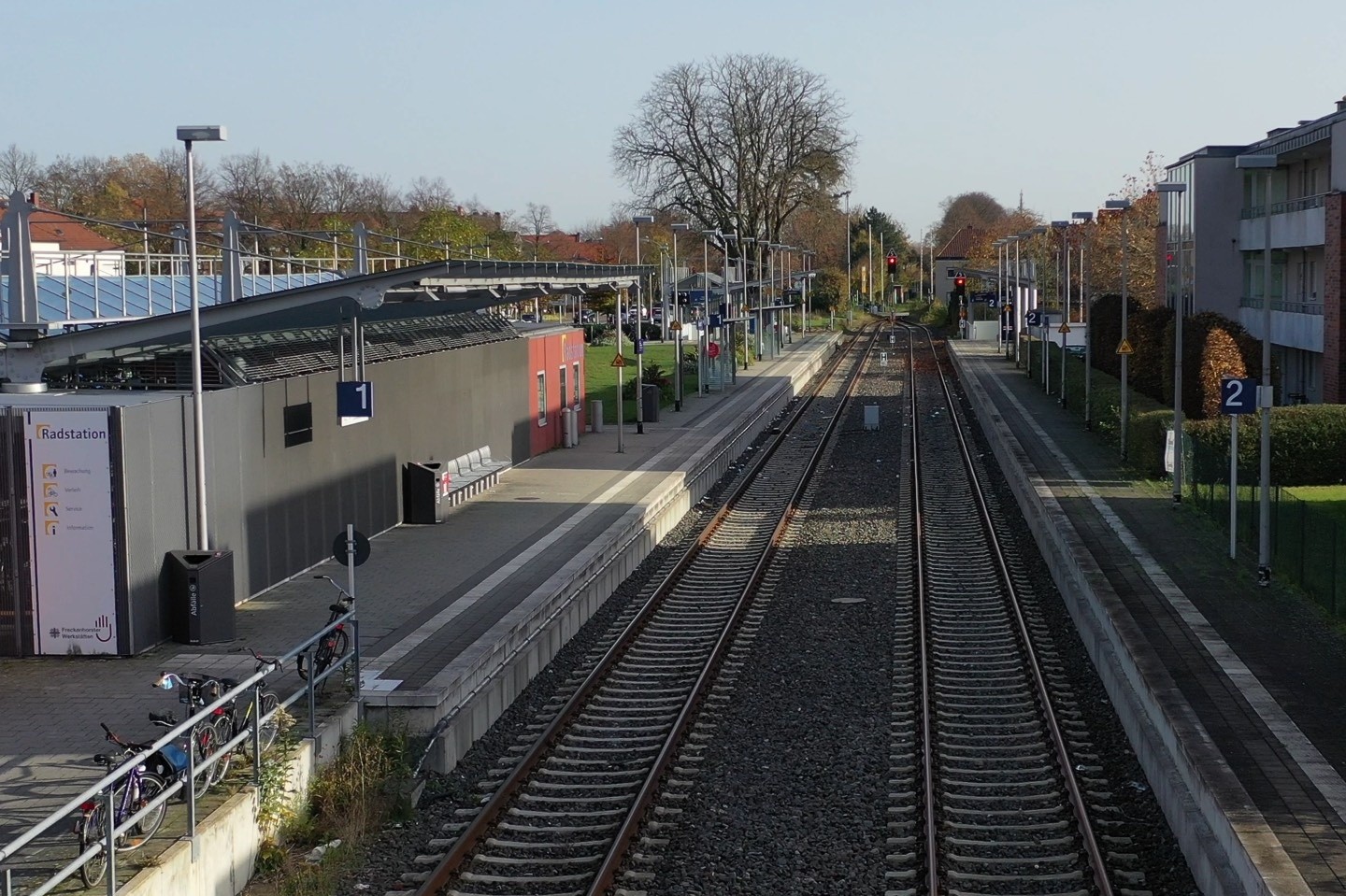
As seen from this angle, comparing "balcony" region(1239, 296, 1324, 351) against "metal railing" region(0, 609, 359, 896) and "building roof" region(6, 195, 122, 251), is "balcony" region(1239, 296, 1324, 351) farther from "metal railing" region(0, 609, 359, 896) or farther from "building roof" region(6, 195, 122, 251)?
"building roof" region(6, 195, 122, 251)

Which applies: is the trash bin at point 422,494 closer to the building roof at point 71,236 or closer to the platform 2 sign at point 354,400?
the platform 2 sign at point 354,400

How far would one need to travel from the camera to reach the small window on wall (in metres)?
18.3

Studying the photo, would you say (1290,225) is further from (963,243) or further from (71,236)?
(963,243)

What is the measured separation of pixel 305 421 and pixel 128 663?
17.7 ft

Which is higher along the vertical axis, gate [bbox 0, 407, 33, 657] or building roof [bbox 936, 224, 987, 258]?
building roof [bbox 936, 224, 987, 258]

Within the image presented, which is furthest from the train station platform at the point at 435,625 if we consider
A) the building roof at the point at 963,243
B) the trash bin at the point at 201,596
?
the building roof at the point at 963,243

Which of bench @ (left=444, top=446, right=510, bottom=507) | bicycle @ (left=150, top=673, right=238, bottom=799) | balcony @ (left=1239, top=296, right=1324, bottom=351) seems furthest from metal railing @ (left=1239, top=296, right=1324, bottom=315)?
bicycle @ (left=150, top=673, right=238, bottom=799)

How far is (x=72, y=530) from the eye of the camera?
14078mm

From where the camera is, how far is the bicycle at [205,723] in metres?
9.97

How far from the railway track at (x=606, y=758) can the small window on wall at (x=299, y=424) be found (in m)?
4.68

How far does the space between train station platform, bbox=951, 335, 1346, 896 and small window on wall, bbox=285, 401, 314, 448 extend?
30.7 feet

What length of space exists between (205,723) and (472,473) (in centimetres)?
1562

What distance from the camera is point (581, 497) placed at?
83.3ft

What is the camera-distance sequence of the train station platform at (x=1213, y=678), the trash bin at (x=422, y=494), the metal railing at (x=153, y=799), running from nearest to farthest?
the metal railing at (x=153, y=799) < the train station platform at (x=1213, y=678) < the trash bin at (x=422, y=494)
